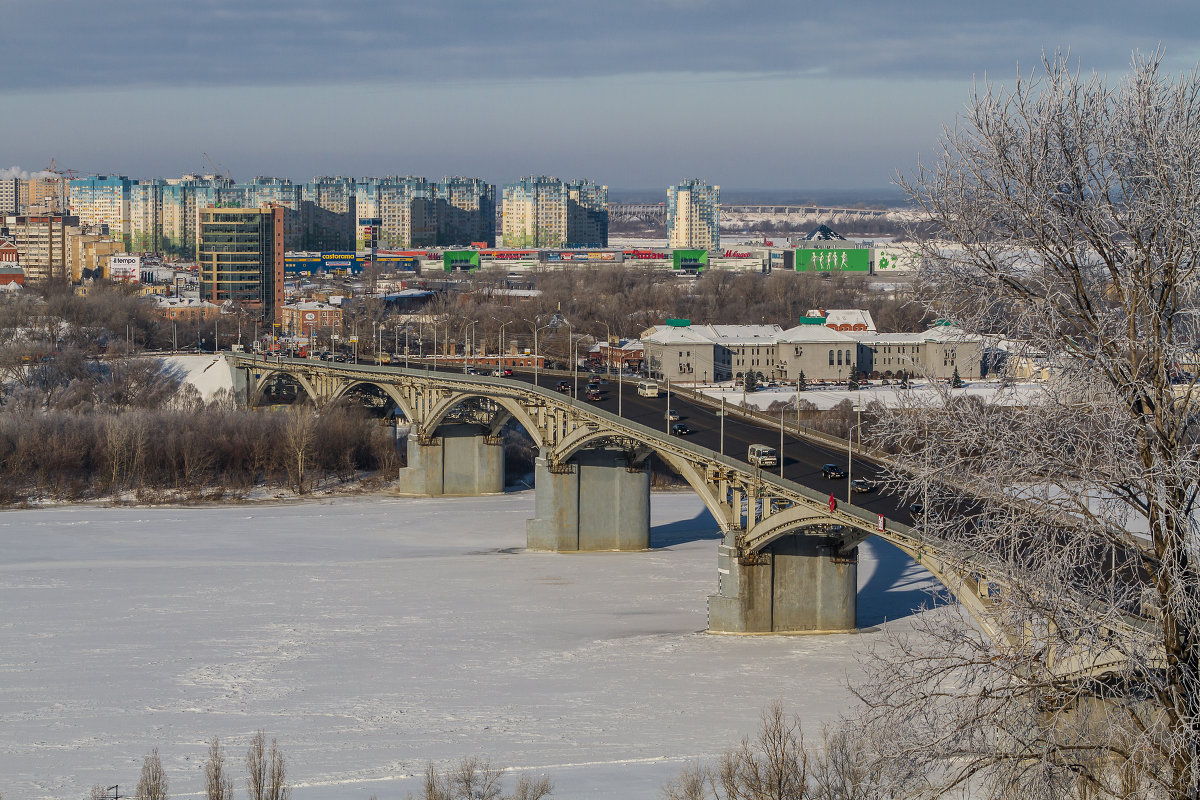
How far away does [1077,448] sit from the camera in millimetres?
10406

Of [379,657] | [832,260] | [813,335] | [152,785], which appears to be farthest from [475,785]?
[832,260]

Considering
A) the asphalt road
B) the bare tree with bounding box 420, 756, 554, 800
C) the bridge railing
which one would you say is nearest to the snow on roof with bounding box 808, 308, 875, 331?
the bridge railing

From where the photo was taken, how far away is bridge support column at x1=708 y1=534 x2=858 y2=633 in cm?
4094

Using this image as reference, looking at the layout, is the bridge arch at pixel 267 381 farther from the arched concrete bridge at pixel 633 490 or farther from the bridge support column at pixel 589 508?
the bridge support column at pixel 589 508

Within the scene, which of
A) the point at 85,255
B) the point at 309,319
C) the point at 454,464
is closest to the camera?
the point at 454,464

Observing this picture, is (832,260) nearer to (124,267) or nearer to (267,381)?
(124,267)

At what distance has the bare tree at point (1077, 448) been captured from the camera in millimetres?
10344

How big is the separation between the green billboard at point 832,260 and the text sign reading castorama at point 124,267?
80.4m

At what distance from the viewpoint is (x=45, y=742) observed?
2916cm

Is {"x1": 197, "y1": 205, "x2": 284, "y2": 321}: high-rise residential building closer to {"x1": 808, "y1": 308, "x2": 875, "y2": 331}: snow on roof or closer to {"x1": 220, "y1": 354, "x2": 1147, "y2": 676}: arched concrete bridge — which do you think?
{"x1": 220, "y1": 354, "x2": 1147, "y2": 676}: arched concrete bridge

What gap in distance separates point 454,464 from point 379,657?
3553 cm

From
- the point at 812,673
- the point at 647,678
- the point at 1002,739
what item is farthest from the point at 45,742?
the point at 1002,739

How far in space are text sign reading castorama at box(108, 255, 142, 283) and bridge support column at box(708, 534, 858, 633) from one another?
138620 millimetres

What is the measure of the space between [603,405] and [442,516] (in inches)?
385
